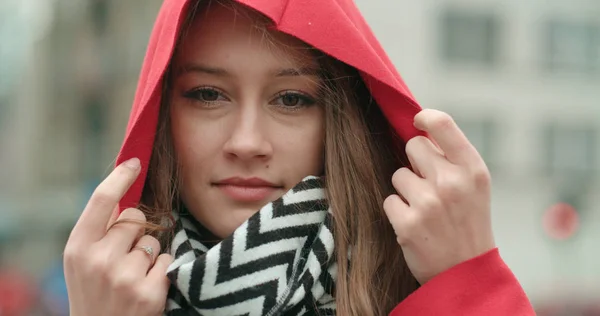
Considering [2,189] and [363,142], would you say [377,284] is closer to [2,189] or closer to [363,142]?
[363,142]

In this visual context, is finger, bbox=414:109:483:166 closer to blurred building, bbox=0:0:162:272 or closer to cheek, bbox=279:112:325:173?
cheek, bbox=279:112:325:173

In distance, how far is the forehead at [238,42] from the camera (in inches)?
83.0

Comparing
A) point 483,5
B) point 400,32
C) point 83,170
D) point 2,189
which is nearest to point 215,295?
point 400,32

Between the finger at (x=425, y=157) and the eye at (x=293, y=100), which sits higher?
the eye at (x=293, y=100)

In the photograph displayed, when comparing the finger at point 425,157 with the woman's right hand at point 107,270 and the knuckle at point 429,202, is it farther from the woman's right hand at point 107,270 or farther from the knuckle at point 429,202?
the woman's right hand at point 107,270

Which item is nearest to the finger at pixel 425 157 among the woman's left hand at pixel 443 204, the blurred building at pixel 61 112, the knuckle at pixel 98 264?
the woman's left hand at pixel 443 204

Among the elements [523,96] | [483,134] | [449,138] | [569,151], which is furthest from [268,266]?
[569,151]

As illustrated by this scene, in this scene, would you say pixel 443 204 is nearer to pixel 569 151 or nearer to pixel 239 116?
pixel 239 116

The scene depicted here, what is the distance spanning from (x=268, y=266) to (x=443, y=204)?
458 mm

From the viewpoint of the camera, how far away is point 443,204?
6.27 ft

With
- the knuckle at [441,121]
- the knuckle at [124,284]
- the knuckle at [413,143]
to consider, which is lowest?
the knuckle at [124,284]

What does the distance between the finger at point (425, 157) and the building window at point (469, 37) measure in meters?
20.3

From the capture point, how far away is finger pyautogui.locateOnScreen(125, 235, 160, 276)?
1987 mm

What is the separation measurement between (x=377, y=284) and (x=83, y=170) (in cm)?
2444
